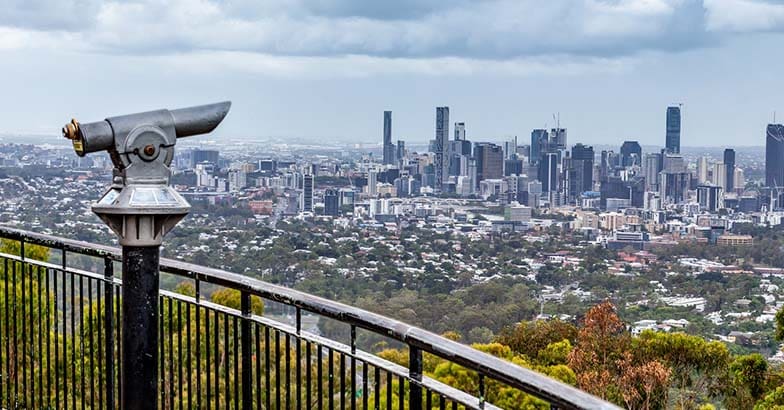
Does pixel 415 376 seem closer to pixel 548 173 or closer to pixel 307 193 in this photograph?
pixel 307 193

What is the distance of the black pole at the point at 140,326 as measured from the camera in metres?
2.96

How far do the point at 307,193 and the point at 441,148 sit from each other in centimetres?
1927

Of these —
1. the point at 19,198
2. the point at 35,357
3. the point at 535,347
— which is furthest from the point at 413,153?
the point at 35,357

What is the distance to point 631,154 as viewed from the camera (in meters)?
90.5

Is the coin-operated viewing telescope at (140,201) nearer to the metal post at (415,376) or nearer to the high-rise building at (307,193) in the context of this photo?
the metal post at (415,376)

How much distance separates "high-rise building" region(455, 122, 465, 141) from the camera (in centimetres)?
9119

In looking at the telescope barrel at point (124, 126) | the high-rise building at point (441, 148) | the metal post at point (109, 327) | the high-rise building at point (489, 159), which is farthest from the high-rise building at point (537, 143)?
the telescope barrel at point (124, 126)

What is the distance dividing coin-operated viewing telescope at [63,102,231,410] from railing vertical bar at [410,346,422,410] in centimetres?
80

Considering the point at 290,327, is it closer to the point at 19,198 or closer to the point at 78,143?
the point at 78,143

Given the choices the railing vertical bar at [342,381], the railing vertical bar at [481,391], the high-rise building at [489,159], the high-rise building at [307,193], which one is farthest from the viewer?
the high-rise building at [489,159]

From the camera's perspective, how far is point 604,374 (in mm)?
19453

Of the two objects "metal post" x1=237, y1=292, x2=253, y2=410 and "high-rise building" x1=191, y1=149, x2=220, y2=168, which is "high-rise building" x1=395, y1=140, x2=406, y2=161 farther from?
"metal post" x1=237, y1=292, x2=253, y2=410

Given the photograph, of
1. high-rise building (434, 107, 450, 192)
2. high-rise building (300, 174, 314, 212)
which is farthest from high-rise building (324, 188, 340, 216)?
high-rise building (434, 107, 450, 192)

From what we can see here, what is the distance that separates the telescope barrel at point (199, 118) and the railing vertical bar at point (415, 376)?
0.95m
